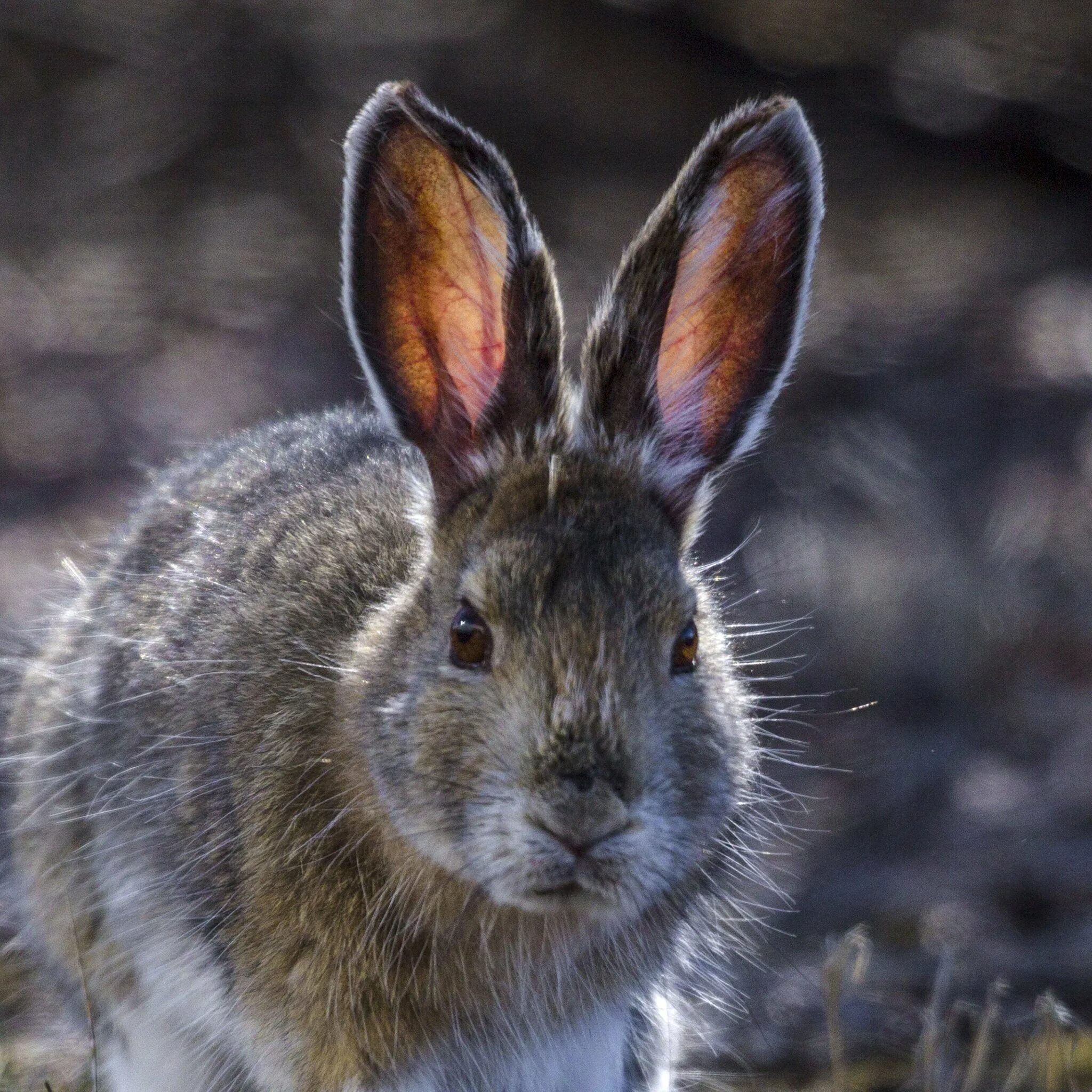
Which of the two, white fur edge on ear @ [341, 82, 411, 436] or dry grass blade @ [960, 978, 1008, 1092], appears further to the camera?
dry grass blade @ [960, 978, 1008, 1092]

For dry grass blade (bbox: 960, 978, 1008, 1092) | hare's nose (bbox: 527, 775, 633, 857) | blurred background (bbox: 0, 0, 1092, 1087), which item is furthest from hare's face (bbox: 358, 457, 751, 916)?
blurred background (bbox: 0, 0, 1092, 1087)

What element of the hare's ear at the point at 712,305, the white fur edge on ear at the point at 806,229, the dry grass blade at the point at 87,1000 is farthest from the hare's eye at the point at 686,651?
the dry grass blade at the point at 87,1000

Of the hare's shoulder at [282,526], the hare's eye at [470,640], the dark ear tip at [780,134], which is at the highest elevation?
the dark ear tip at [780,134]

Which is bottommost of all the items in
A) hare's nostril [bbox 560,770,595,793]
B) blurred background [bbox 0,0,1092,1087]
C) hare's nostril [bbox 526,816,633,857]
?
blurred background [bbox 0,0,1092,1087]

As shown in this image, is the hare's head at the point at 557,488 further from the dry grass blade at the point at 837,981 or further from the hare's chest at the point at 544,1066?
the hare's chest at the point at 544,1066

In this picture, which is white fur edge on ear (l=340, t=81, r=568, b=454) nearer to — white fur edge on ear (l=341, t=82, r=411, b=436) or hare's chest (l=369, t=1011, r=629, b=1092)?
white fur edge on ear (l=341, t=82, r=411, b=436)

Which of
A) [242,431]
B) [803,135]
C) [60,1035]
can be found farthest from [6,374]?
[803,135]

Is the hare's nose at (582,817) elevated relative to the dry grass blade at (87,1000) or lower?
elevated
